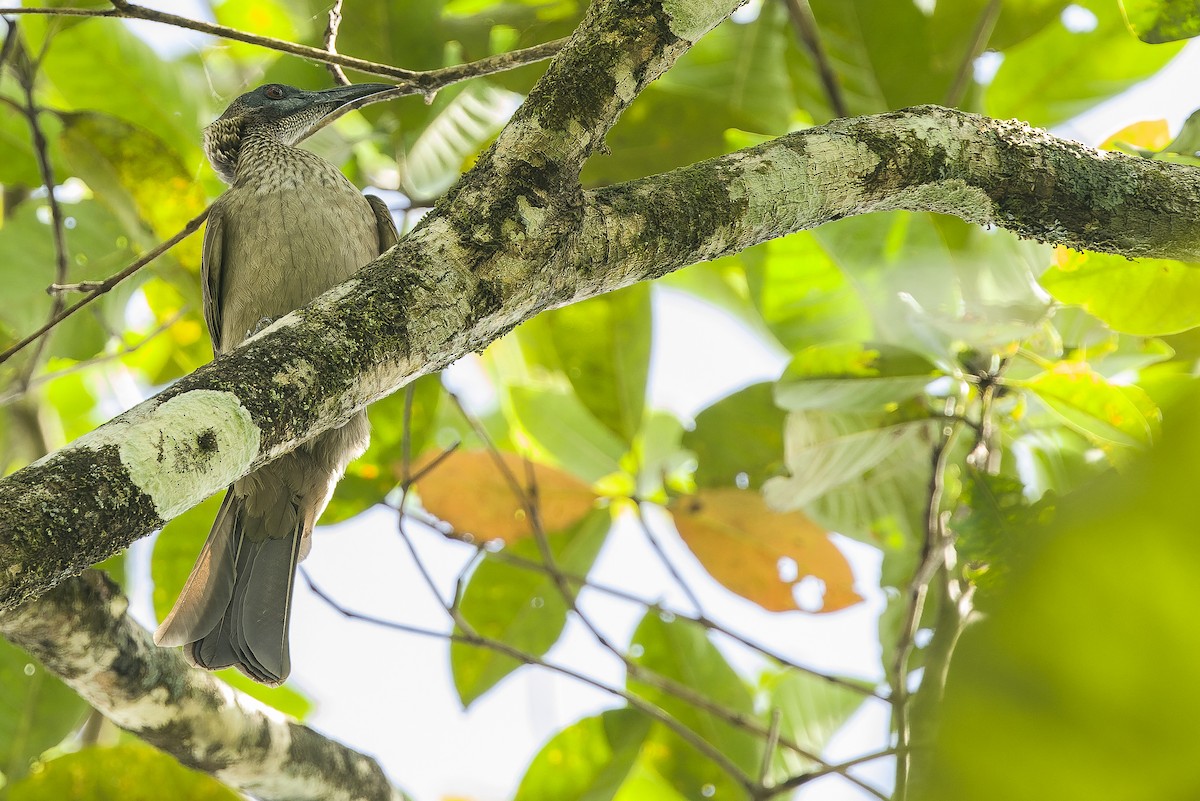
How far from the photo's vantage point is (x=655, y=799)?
3.18 m

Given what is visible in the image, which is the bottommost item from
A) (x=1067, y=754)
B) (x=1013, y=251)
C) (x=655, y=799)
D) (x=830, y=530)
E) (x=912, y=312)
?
(x=1067, y=754)

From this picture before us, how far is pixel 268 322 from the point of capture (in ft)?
8.27

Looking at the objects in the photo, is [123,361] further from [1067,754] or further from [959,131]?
[1067,754]

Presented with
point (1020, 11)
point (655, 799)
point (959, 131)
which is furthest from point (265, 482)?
point (1020, 11)

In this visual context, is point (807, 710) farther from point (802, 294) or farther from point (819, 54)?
point (819, 54)

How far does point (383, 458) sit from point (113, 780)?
1.08 meters

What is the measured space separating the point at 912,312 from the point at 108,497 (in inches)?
79.6

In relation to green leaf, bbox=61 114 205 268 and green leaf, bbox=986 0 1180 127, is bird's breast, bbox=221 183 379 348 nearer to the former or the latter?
green leaf, bbox=61 114 205 268

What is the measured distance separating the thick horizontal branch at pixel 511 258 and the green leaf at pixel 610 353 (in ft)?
4.25

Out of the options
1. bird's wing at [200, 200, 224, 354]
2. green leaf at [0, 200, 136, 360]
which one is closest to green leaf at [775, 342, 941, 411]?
bird's wing at [200, 200, 224, 354]

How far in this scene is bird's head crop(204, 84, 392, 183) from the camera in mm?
3305

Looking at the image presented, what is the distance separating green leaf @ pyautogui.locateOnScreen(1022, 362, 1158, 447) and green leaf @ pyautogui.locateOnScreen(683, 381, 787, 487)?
81 centimetres

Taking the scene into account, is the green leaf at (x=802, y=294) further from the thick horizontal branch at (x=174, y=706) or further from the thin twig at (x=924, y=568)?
the thick horizontal branch at (x=174, y=706)

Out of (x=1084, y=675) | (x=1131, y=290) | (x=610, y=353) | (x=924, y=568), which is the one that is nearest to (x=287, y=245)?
(x=610, y=353)
